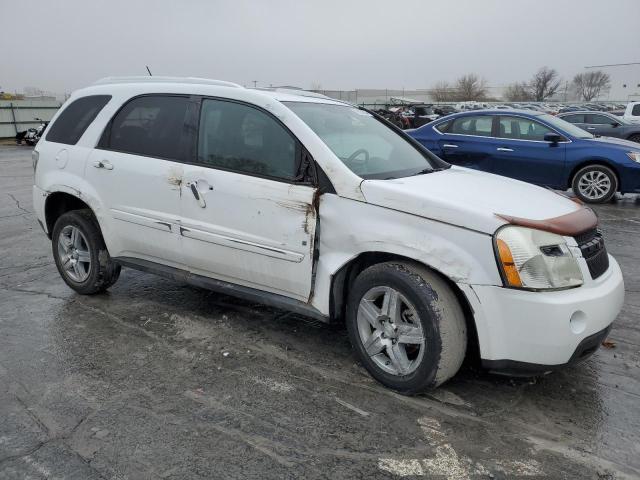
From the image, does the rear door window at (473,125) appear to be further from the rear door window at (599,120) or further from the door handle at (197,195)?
the rear door window at (599,120)

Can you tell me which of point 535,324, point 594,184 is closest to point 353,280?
A: point 535,324

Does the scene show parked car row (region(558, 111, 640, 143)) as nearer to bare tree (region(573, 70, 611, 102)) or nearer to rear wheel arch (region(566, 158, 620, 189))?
rear wheel arch (region(566, 158, 620, 189))

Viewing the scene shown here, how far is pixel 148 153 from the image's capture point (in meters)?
4.21

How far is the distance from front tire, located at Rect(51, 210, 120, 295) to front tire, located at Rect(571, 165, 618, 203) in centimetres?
792

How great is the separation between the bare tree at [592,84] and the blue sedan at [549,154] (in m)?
92.3

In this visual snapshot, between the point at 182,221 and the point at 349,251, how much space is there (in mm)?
1384

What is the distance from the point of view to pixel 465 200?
309 centimetres

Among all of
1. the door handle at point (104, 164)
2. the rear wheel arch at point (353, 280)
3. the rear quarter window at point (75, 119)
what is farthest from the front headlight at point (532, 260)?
the rear quarter window at point (75, 119)

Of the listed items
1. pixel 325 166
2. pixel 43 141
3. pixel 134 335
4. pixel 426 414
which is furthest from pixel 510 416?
pixel 43 141

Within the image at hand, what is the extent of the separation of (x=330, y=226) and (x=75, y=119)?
2.82 metres

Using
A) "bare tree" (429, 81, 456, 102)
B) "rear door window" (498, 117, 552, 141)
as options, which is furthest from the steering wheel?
"bare tree" (429, 81, 456, 102)

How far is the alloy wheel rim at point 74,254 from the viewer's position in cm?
479

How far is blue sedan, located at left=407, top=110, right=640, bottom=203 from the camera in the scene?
923 cm

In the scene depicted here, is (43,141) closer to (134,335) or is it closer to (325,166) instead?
(134,335)
